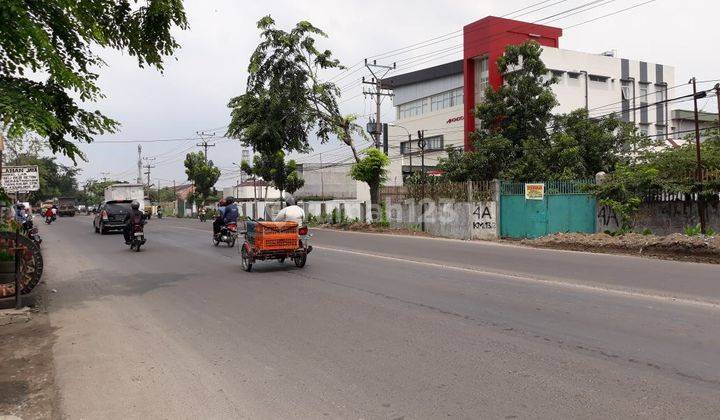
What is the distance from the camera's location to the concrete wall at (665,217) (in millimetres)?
18125

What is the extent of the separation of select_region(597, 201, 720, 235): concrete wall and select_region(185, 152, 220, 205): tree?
4699cm

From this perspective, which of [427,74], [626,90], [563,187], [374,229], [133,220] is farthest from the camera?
[427,74]

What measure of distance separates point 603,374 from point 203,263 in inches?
434

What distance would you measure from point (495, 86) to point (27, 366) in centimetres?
4212

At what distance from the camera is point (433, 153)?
57562 millimetres

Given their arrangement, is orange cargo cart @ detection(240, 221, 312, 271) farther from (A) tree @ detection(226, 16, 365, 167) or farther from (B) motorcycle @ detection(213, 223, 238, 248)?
(A) tree @ detection(226, 16, 365, 167)

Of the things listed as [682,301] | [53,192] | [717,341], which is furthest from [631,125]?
[53,192]

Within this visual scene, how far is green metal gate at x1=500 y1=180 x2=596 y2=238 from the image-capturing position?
2111 cm

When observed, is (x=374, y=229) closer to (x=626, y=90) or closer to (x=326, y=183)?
(x=626, y=90)

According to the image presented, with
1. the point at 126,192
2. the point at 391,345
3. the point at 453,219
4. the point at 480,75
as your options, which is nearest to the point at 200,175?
the point at 126,192

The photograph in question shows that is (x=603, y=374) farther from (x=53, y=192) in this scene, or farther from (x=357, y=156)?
(x=53, y=192)

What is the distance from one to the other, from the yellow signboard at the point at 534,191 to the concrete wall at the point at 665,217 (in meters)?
2.27

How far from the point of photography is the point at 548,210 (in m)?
22.0

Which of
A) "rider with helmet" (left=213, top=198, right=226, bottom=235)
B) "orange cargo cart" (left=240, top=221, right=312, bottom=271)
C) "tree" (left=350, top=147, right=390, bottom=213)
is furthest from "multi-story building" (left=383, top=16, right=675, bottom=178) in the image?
"orange cargo cart" (left=240, top=221, right=312, bottom=271)
